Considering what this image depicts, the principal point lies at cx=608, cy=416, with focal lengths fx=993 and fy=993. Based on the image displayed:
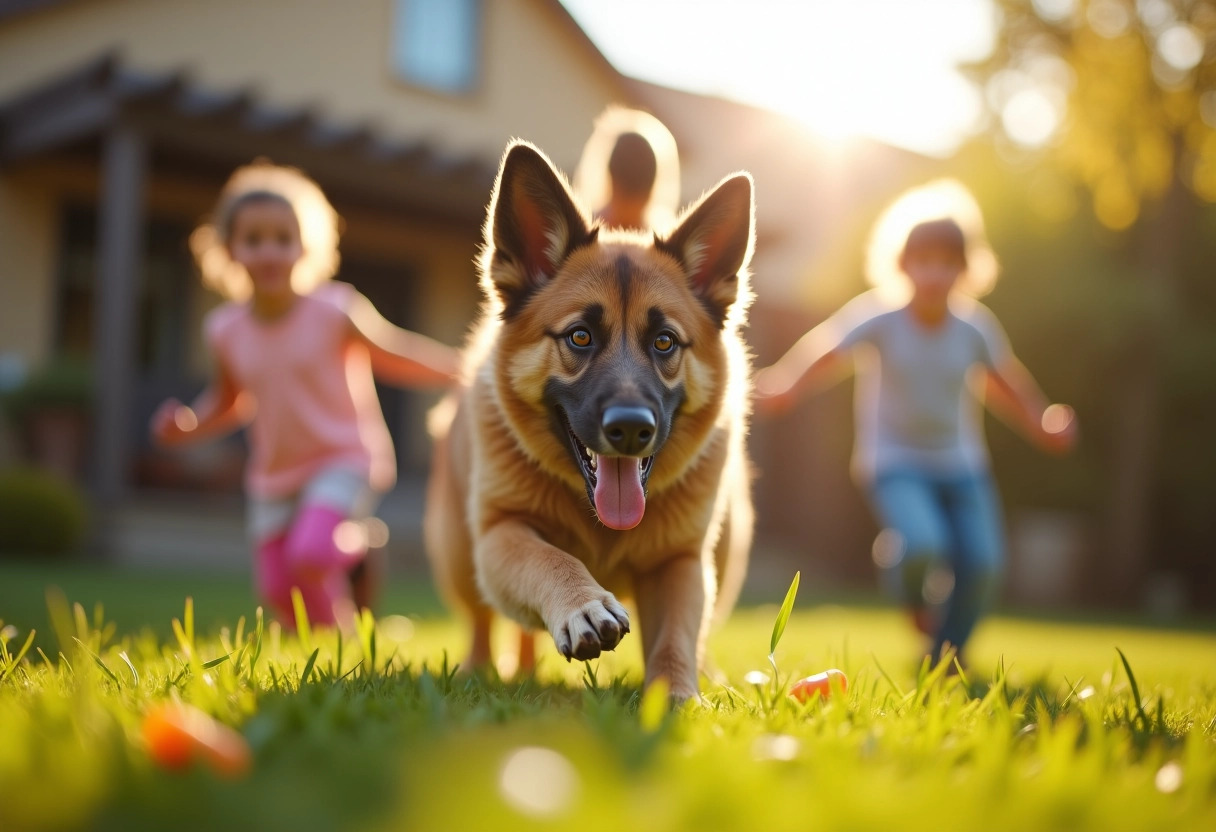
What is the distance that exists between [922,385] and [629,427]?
3.22 metres

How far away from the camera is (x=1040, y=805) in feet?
5.11

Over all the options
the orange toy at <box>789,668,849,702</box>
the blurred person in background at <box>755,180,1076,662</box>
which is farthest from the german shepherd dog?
the blurred person in background at <box>755,180,1076,662</box>

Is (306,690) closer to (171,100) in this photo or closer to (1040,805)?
(1040,805)

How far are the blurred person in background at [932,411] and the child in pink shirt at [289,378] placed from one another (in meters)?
2.15

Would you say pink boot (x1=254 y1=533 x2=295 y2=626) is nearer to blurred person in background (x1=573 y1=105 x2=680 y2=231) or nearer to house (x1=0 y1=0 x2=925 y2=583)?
blurred person in background (x1=573 y1=105 x2=680 y2=231)

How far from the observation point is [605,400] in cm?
282

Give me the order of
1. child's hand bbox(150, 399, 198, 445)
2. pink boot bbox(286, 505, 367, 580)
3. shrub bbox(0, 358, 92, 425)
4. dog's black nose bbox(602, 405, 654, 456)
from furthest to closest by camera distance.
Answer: shrub bbox(0, 358, 92, 425) → child's hand bbox(150, 399, 198, 445) → pink boot bbox(286, 505, 367, 580) → dog's black nose bbox(602, 405, 654, 456)

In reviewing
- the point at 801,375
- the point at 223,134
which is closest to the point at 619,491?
the point at 801,375

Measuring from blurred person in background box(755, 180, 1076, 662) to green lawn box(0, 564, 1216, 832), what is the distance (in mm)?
2032

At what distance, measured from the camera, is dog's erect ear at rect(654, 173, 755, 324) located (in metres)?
3.27

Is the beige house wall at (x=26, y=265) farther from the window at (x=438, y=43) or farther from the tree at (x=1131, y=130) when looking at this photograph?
the tree at (x=1131, y=130)

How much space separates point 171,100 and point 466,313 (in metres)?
5.93

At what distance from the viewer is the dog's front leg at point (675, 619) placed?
284 centimetres

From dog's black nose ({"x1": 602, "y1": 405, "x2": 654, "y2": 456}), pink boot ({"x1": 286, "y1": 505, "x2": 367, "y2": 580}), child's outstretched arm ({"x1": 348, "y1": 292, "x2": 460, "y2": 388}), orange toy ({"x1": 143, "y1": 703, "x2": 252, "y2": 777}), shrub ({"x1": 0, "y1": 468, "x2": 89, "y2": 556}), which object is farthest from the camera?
shrub ({"x1": 0, "y1": 468, "x2": 89, "y2": 556})
